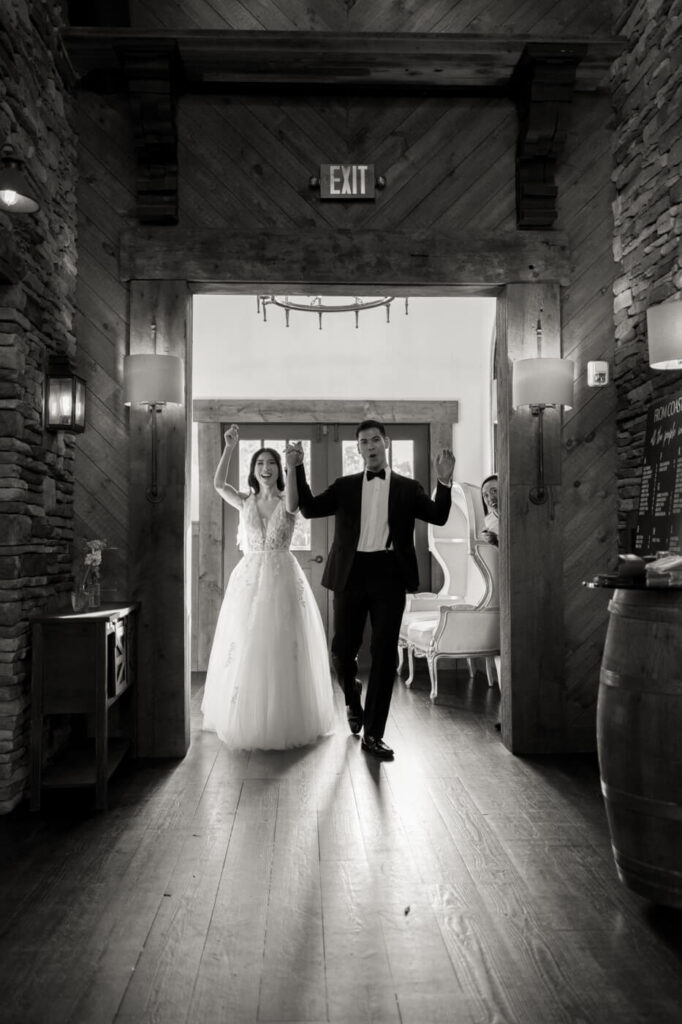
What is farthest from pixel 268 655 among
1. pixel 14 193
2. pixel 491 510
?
pixel 14 193

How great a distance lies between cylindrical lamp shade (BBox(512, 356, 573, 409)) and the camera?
13.4ft

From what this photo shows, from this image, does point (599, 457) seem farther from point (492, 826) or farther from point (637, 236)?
point (492, 826)

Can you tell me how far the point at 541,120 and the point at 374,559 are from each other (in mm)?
2342

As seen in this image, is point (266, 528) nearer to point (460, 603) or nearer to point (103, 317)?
point (103, 317)

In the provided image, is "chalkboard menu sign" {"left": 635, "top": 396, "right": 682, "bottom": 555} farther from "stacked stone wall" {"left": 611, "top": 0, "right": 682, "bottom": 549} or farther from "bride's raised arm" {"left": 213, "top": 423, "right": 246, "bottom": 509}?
"bride's raised arm" {"left": 213, "top": 423, "right": 246, "bottom": 509}

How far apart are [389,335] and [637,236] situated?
386 cm

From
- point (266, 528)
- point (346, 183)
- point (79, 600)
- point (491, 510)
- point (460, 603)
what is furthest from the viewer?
point (460, 603)

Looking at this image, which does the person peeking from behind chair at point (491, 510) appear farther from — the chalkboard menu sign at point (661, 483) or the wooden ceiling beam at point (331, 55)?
the wooden ceiling beam at point (331, 55)

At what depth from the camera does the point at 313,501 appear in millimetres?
4613

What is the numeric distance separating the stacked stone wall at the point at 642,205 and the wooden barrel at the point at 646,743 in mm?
1634

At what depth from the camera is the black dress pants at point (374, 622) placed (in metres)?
4.17

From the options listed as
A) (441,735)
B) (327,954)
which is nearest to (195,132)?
(441,735)

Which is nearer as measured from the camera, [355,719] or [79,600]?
[79,600]

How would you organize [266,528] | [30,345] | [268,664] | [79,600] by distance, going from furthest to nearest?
[266,528] → [268,664] → [79,600] → [30,345]
